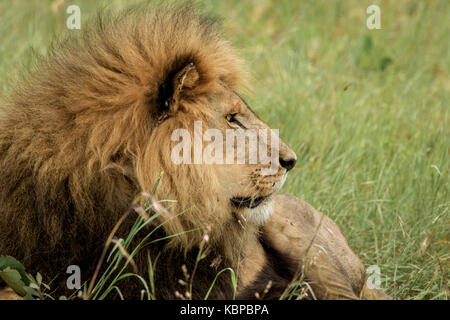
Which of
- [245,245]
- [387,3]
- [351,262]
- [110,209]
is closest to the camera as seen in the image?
[110,209]

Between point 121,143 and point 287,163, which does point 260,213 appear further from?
point 121,143

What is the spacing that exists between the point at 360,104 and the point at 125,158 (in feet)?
10.6

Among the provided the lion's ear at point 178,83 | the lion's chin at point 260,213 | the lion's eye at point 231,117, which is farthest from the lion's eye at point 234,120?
the lion's chin at point 260,213

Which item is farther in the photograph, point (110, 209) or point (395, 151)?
point (395, 151)

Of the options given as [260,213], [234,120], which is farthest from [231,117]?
[260,213]

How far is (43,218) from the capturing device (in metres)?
2.79

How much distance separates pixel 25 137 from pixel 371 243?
2.40m

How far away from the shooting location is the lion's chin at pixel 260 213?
3046 mm

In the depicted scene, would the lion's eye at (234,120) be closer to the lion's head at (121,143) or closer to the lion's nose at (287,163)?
the lion's head at (121,143)

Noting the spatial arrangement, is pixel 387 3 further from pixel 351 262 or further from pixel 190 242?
pixel 190 242

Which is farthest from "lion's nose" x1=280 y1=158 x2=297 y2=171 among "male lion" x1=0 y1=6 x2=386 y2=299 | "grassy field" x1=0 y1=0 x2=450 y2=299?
"grassy field" x1=0 y1=0 x2=450 y2=299

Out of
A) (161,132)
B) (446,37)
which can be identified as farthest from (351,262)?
(446,37)

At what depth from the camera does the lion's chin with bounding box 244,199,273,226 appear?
9.99 ft

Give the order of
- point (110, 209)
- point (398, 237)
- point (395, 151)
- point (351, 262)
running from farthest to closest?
point (395, 151) → point (398, 237) → point (351, 262) → point (110, 209)
